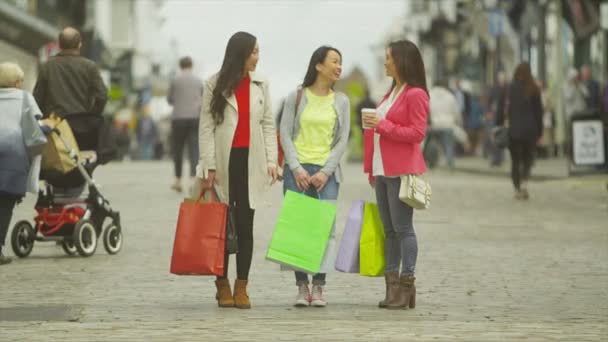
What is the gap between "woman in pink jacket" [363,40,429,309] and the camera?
1028cm

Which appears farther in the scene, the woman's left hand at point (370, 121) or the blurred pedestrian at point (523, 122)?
the blurred pedestrian at point (523, 122)

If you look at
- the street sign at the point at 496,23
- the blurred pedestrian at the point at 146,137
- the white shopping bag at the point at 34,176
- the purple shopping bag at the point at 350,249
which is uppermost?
the street sign at the point at 496,23

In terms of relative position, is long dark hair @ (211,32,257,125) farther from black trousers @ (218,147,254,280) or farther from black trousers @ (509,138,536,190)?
black trousers @ (509,138,536,190)

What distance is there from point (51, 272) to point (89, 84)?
2298 millimetres

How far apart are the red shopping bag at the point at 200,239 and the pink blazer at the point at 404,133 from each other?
103cm

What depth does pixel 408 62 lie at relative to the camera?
407 inches

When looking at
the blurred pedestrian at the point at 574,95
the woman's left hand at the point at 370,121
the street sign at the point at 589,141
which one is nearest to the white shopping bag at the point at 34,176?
the woman's left hand at the point at 370,121

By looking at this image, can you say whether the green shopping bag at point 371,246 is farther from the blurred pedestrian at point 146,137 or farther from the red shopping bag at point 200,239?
the blurred pedestrian at point 146,137

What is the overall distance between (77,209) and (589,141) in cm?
1524

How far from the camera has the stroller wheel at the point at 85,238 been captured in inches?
541

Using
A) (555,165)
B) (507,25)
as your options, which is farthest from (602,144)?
(507,25)

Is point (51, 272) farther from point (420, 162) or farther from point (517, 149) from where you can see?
point (517, 149)

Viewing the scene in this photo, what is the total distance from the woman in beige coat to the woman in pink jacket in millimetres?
648

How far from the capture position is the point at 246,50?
33.6ft
